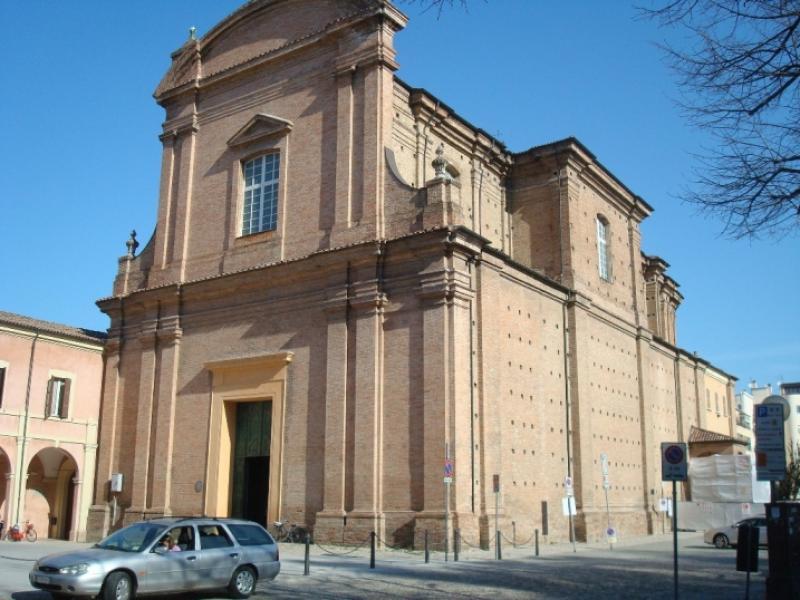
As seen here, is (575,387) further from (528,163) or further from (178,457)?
(178,457)

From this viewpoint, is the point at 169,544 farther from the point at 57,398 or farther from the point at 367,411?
the point at 57,398

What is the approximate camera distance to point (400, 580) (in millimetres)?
16219

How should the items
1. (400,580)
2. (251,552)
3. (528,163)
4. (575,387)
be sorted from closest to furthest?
(251,552) < (400,580) < (575,387) < (528,163)

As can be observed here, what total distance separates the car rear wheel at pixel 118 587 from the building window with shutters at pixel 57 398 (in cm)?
1769

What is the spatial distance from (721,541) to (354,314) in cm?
1487

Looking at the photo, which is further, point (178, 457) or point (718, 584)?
point (178, 457)

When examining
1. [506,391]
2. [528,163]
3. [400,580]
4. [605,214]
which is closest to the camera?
[400,580]

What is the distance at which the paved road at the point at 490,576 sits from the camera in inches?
578

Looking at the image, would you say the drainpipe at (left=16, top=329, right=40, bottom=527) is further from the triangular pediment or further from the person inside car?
the person inside car

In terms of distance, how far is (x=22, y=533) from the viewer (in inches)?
1106

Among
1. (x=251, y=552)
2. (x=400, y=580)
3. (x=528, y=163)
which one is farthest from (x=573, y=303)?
(x=251, y=552)

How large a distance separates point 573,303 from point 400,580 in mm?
16232

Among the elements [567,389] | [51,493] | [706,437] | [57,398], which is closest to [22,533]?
[51,493]

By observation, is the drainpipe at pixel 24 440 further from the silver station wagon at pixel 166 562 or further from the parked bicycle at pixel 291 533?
the silver station wagon at pixel 166 562
